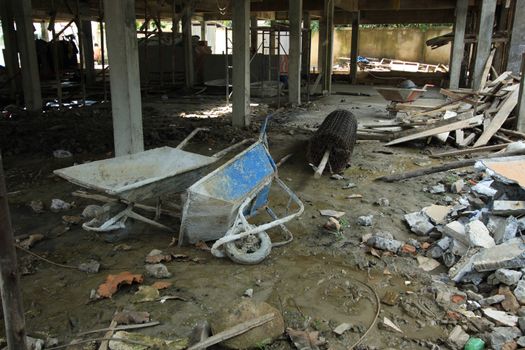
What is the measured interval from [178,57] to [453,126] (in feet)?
43.7

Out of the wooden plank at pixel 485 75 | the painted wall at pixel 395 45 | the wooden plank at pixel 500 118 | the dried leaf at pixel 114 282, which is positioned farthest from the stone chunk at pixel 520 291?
the painted wall at pixel 395 45

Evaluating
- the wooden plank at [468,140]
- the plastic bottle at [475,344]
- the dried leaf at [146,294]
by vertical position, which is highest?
the wooden plank at [468,140]

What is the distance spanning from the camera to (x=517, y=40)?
1316 cm

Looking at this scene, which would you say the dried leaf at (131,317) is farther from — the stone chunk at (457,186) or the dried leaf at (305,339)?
the stone chunk at (457,186)

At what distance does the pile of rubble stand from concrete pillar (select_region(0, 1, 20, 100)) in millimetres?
11502

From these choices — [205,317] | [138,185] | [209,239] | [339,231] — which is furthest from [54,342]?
[339,231]

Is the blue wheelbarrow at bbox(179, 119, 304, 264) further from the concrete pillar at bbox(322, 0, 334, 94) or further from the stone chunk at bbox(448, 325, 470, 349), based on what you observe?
the concrete pillar at bbox(322, 0, 334, 94)

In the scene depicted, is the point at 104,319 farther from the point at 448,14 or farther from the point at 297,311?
the point at 448,14

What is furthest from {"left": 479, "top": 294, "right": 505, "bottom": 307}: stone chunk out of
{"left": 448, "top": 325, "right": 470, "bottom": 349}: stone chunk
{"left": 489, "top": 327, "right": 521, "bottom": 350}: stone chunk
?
{"left": 448, "top": 325, "right": 470, "bottom": 349}: stone chunk

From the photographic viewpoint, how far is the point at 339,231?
5.09 meters

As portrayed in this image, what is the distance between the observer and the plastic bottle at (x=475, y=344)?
3.12m

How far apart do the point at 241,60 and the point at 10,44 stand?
25.1 ft

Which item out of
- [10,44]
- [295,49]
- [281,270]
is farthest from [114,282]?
[10,44]

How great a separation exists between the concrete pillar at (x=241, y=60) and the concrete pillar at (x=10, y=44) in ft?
20.4
